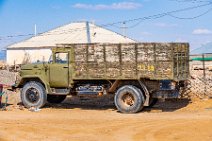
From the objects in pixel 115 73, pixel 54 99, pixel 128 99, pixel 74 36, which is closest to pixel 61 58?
pixel 115 73

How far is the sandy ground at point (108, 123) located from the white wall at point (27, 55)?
1481 inches

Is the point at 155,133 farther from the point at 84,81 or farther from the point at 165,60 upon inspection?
the point at 84,81

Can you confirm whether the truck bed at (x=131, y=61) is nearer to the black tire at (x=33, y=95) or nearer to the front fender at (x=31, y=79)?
the front fender at (x=31, y=79)

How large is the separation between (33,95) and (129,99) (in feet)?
12.7

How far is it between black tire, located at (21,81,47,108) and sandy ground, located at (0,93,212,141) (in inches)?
13.2

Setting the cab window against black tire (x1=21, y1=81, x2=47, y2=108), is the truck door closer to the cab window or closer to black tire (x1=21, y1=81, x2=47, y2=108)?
the cab window

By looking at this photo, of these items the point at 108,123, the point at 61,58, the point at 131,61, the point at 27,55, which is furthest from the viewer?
the point at 27,55

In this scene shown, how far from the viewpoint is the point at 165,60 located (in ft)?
49.7

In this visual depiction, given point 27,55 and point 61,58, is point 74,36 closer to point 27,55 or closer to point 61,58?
point 27,55

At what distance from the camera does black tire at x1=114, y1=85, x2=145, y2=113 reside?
1562 cm

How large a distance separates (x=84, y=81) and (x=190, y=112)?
161 inches

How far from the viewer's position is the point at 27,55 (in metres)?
57.2

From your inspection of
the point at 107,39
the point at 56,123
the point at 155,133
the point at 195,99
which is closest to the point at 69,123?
the point at 56,123

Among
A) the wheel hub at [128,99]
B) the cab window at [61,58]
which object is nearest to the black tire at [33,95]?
the cab window at [61,58]
